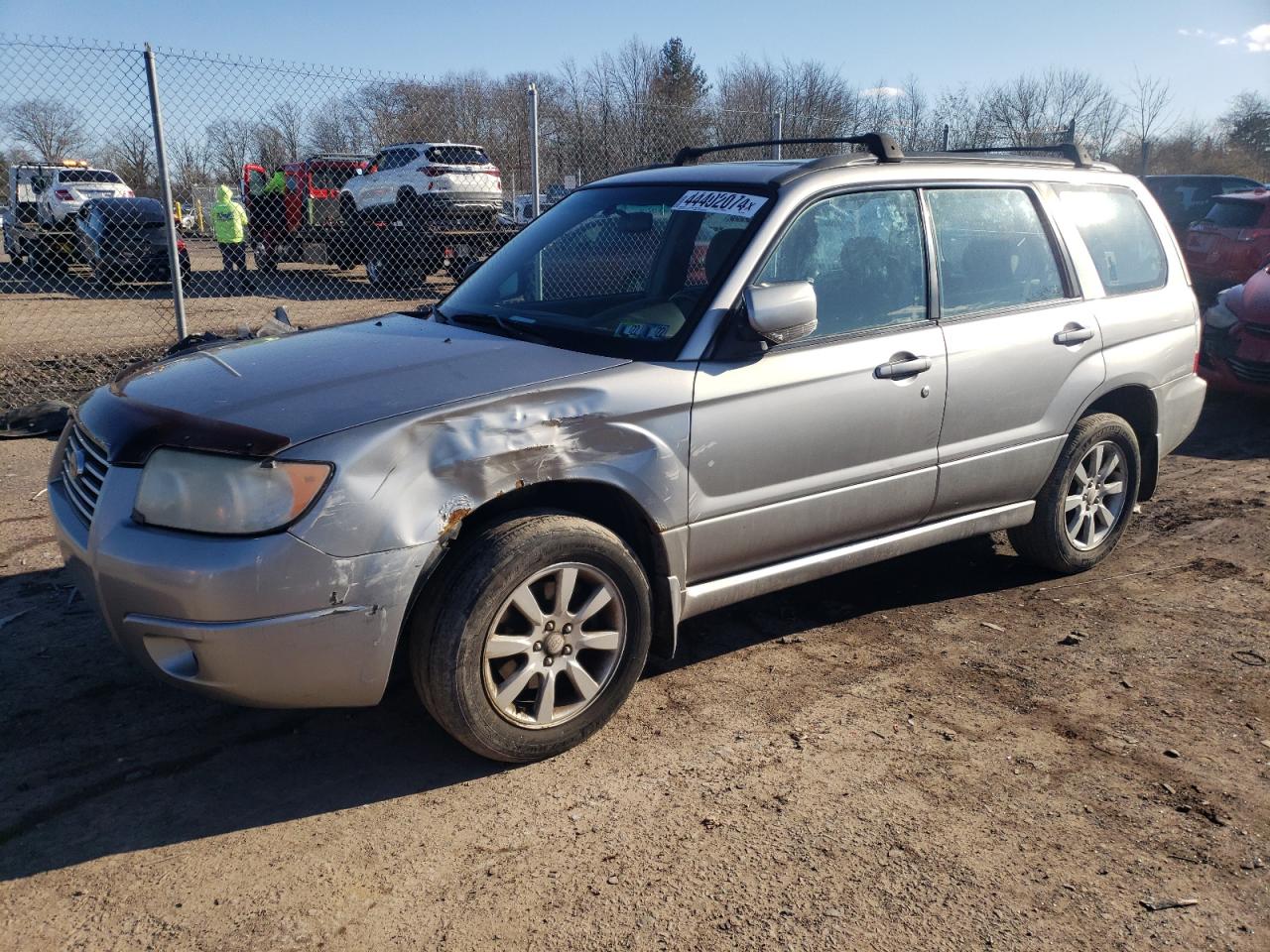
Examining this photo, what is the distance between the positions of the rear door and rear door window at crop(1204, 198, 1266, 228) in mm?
8575

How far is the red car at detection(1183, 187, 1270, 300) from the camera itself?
1115cm

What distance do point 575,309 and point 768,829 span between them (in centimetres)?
201

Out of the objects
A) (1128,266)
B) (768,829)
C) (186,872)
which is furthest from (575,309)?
(1128,266)

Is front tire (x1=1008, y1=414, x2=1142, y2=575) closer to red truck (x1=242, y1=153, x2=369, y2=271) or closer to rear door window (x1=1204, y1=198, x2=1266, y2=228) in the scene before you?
rear door window (x1=1204, y1=198, x2=1266, y2=228)

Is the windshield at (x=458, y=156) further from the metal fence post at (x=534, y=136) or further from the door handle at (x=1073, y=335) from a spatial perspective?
the door handle at (x=1073, y=335)

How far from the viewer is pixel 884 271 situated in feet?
13.0

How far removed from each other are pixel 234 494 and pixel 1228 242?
1177cm

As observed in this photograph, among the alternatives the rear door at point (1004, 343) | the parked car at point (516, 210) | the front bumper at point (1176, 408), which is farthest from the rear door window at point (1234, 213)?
the rear door at point (1004, 343)

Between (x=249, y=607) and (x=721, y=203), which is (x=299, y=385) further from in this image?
(x=721, y=203)

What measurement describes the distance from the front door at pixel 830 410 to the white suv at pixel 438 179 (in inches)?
434

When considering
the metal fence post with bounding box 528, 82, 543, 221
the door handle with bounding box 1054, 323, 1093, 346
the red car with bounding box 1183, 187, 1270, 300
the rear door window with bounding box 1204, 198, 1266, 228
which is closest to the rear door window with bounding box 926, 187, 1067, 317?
the door handle with bounding box 1054, 323, 1093, 346

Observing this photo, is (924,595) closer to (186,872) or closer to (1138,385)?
(1138,385)

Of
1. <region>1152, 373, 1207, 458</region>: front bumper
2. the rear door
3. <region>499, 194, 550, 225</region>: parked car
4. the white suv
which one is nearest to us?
the rear door

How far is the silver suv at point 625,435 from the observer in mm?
2779
